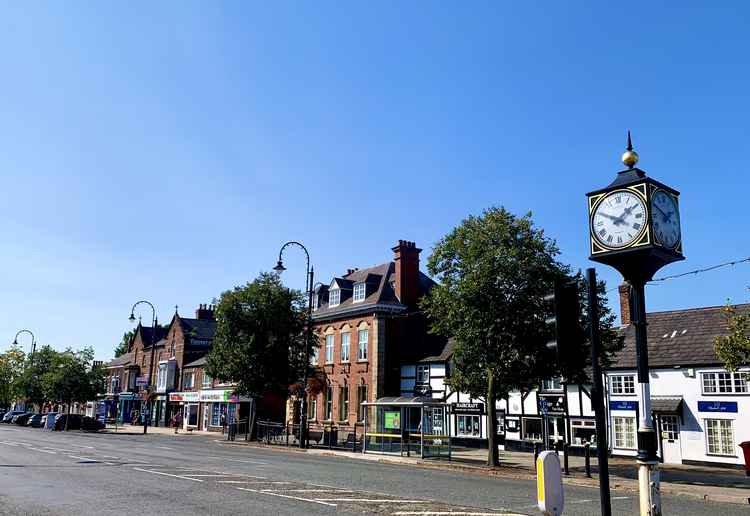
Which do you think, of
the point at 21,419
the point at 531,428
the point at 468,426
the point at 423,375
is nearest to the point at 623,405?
the point at 531,428

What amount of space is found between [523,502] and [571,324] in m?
8.35

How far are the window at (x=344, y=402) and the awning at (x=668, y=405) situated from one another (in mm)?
22483

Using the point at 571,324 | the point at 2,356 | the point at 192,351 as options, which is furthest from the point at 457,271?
the point at 2,356

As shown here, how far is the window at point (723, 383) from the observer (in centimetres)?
2711

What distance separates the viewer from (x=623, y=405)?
3077cm

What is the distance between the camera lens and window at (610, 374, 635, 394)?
101 ft

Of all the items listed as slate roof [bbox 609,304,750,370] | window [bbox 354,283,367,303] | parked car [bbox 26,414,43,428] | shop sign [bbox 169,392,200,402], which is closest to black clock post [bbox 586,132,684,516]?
slate roof [bbox 609,304,750,370]

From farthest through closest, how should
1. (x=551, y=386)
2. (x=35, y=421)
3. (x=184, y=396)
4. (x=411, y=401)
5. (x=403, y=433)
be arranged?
(x=184, y=396)
(x=35, y=421)
(x=551, y=386)
(x=403, y=433)
(x=411, y=401)

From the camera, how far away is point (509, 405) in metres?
35.6

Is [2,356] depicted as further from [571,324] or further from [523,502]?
[571,324]

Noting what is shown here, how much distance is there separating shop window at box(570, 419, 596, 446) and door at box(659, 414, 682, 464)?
334 centimetres

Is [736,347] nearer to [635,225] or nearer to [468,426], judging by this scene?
[635,225]

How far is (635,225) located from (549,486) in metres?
3.54

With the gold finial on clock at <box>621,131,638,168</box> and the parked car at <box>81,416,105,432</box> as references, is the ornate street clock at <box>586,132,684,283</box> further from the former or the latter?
the parked car at <box>81,416,105,432</box>
